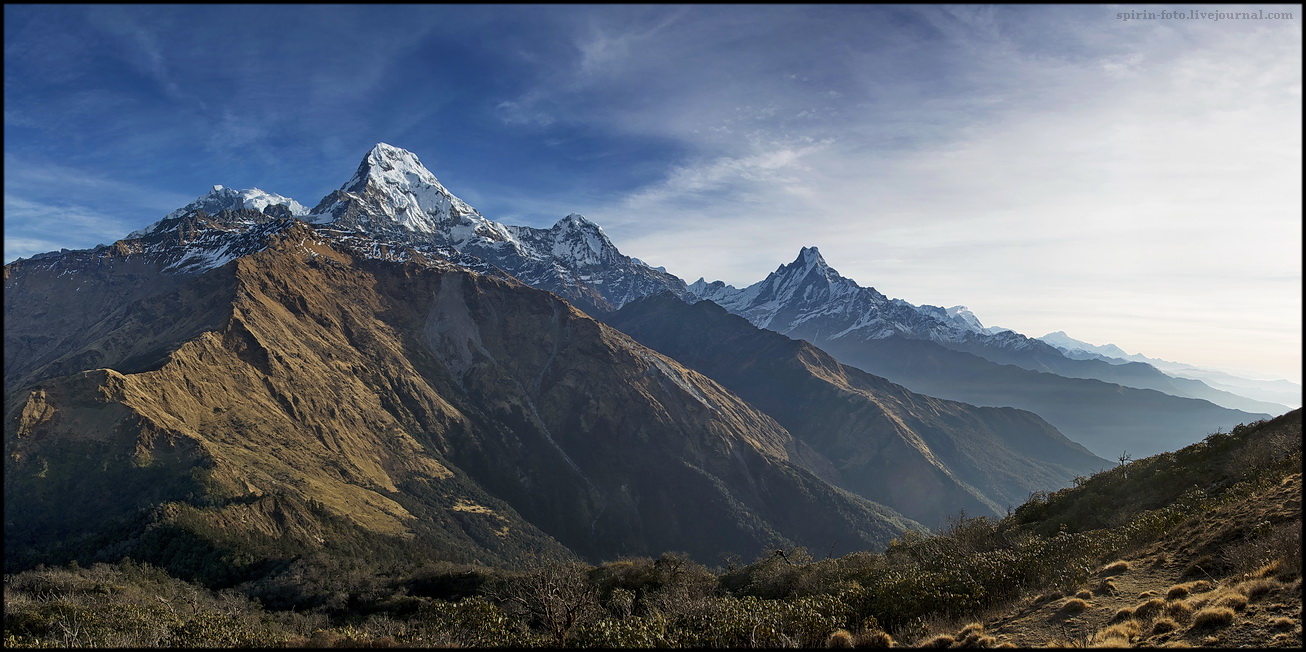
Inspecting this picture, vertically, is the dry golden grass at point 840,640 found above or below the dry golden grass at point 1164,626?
below

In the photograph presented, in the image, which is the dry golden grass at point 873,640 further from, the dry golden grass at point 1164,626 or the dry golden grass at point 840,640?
the dry golden grass at point 1164,626

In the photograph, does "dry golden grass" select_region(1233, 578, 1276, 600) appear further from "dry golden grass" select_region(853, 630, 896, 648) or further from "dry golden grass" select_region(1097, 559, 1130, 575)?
"dry golden grass" select_region(853, 630, 896, 648)

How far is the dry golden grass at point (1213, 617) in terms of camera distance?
20045 mm

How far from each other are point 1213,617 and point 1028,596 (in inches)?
361

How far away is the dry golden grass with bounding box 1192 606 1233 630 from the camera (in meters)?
20.0

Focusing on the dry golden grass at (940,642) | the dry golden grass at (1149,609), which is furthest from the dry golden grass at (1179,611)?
the dry golden grass at (940,642)

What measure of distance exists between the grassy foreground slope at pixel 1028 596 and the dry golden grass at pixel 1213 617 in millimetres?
53

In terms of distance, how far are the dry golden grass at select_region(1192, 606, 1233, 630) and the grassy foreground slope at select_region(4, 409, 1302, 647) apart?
53 mm

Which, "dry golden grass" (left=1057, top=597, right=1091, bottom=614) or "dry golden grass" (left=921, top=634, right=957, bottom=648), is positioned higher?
"dry golden grass" (left=1057, top=597, right=1091, bottom=614)

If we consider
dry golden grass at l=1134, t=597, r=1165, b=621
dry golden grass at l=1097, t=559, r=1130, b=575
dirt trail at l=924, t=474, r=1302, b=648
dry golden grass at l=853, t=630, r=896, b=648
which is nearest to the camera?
dirt trail at l=924, t=474, r=1302, b=648

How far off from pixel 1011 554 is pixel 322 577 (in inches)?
4869

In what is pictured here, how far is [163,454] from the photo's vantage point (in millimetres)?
166125

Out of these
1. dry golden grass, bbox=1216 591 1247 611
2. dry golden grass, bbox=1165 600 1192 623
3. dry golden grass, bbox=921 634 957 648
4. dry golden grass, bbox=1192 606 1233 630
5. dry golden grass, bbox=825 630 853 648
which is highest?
dry golden grass, bbox=1216 591 1247 611

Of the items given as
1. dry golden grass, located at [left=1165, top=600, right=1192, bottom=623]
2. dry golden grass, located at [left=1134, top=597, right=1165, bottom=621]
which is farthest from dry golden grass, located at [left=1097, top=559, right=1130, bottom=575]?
dry golden grass, located at [left=1165, top=600, right=1192, bottom=623]
